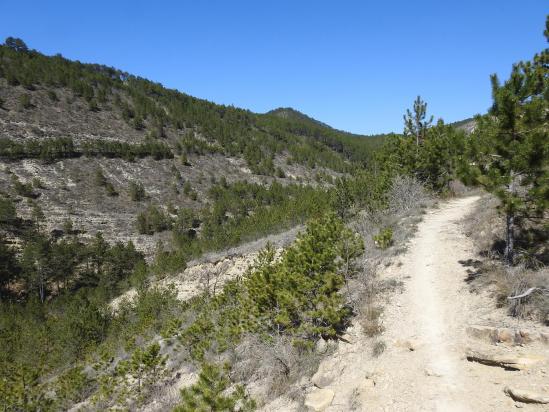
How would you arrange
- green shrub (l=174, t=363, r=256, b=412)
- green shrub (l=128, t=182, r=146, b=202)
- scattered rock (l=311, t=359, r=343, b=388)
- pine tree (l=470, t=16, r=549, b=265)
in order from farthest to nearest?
green shrub (l=128, t=182, r=146, b=202)
pine tree (l=470, t=16, r=549, b=265)
scattered rock (l=311, t=359, r=343, b=388)
green shrub (l=174, t=363, r=256, b=412)

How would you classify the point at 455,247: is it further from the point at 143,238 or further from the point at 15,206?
the point at 15,206

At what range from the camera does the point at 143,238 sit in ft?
153

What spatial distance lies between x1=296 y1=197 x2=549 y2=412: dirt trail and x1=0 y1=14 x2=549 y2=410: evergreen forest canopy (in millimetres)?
1230

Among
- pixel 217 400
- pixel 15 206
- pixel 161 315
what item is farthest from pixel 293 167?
pixel 217 400

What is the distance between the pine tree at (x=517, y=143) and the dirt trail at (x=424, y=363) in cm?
263

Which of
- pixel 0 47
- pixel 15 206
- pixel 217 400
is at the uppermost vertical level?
pixel 0 47

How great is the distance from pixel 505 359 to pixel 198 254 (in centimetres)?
3131

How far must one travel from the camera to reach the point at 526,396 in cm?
550

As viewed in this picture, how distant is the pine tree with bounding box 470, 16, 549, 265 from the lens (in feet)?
26.9

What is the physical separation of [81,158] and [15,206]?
51.5 feet

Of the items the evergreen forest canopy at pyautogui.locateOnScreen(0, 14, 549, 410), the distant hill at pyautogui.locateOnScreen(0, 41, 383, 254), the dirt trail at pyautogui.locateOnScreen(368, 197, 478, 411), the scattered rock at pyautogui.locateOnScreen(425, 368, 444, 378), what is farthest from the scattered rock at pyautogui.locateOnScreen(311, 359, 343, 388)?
the distant hill at pyautogui.locateOnScreen(0, 41, 383, 254)

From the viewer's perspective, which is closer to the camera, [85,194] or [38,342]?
[38,342]

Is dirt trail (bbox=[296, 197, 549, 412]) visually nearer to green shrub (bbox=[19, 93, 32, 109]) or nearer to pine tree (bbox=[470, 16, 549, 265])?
pine tree (bbox=[470, 16, 549, 265])

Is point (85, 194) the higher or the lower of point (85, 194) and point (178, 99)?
the lower
